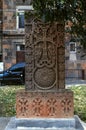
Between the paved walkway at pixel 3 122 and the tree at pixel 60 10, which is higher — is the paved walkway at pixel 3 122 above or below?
below

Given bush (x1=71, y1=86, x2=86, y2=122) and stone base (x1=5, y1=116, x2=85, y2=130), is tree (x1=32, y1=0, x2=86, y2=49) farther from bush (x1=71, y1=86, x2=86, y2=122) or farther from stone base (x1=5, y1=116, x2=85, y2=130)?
bush (x1=71, y1=86, x2=86, y2=122)

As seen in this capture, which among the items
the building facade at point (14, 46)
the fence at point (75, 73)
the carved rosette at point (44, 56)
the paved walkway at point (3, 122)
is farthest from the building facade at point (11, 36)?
the carved rosette at point (44, 56)

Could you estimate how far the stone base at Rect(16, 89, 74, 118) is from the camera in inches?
320

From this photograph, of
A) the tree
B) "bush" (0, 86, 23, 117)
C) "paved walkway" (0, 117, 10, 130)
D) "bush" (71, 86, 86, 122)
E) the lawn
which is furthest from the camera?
"bush" (0, 86, 23, 117)

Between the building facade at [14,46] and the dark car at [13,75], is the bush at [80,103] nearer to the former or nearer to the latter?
the dark car at [13,75]

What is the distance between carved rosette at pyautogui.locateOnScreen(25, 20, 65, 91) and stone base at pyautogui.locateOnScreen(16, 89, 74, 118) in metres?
0.16

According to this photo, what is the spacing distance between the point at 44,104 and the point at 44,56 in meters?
0.93

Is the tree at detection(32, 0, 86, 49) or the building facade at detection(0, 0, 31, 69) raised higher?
the tree at detection(32, 0, 86, 49)

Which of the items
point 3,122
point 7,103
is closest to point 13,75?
point 7,103

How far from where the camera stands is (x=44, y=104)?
321 inches

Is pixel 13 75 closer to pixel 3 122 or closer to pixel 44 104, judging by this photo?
pixel 3 122

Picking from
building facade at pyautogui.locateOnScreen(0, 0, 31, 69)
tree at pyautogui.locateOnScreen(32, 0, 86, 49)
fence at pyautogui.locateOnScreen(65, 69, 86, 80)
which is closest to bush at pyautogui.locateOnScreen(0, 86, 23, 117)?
tree at pyautogui.locateOnScreen(32, 0, 86, 49)

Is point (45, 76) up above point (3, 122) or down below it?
above

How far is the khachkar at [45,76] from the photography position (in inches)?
320
